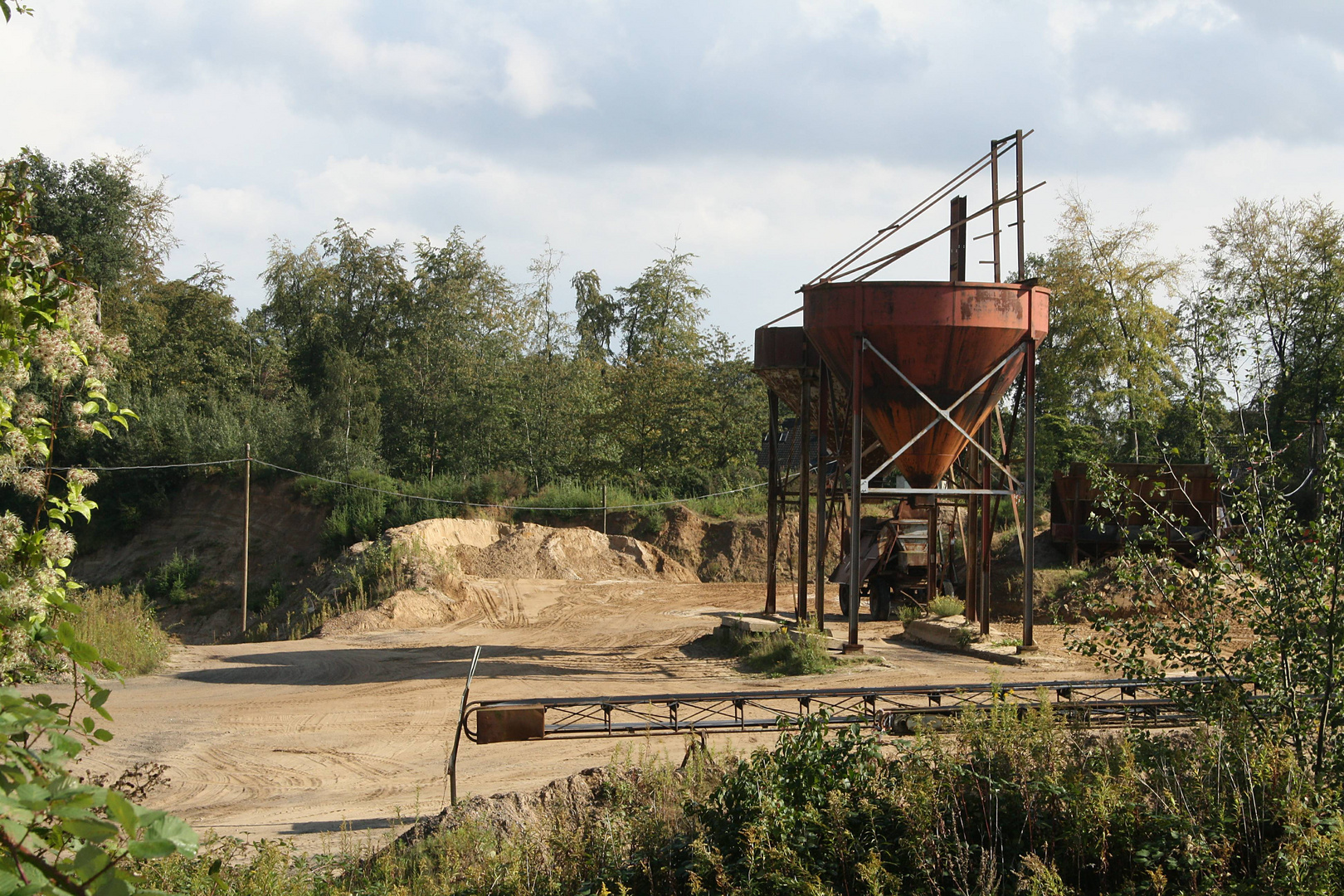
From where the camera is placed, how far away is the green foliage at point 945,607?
19.1 m

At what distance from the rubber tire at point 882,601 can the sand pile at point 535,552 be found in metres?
9.47

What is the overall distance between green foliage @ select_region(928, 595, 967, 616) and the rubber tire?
1.91 meters

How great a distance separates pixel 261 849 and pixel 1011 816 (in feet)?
15.4

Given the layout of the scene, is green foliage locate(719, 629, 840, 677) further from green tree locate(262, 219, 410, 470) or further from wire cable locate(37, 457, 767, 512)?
green tree locate(262, 219, 410, 470)

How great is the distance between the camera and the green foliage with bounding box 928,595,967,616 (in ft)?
62.5

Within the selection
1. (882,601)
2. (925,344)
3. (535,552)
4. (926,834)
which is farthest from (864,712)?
(535,552)

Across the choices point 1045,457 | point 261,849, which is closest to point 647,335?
point 1045,457

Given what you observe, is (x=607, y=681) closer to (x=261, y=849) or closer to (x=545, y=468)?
(x=261, y=849)

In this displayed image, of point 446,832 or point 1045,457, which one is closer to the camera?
point 446,832

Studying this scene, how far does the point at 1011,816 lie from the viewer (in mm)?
6066

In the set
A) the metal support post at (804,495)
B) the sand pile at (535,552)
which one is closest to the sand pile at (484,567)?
the sand pile at (535,552)

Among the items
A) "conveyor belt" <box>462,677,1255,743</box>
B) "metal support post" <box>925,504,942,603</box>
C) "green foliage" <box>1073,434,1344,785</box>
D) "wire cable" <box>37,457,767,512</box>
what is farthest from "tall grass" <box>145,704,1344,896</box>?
"wire cable" <box>37,457,767,512</box>

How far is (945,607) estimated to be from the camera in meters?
19.1

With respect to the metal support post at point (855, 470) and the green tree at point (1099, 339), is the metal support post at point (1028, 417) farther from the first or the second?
the green tree at point (1099, 339)
